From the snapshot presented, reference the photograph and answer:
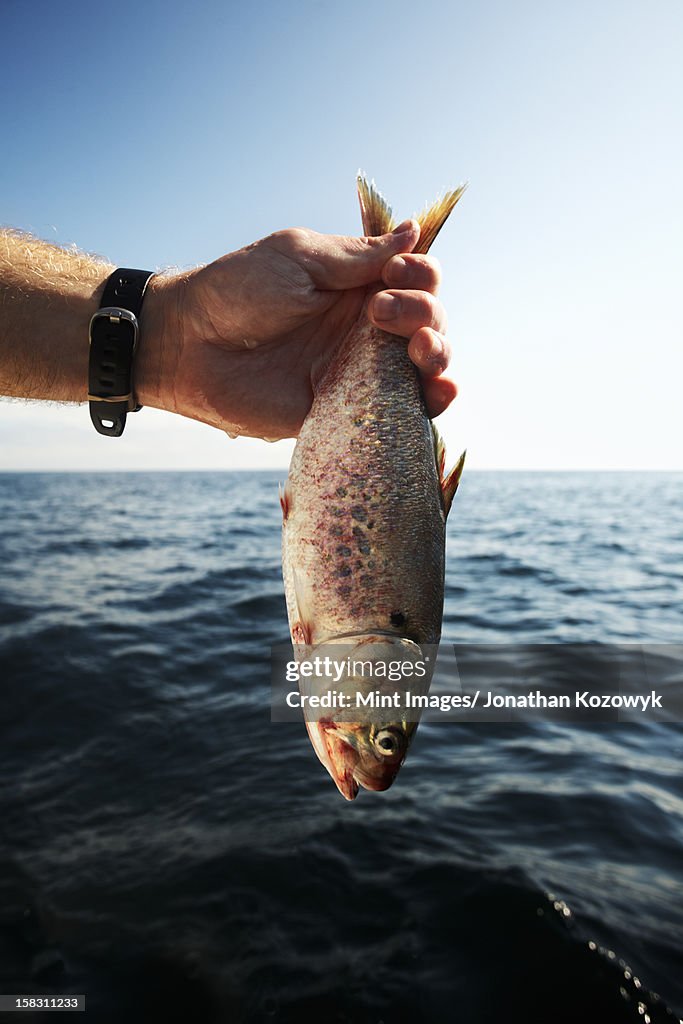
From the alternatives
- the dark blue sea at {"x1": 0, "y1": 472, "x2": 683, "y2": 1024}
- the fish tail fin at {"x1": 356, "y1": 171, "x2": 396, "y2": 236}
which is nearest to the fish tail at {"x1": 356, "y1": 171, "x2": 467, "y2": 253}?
the fish tail fin at {"x1": 356, "y1": 171, "x2": 396, "y2": 236}

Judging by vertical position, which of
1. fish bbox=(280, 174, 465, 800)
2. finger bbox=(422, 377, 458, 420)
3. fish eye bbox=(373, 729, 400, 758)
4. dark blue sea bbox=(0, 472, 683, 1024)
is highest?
finger bbox=(422, 377, 458, 420)

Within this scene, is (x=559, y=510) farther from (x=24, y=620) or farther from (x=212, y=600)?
(x=24, y=620)

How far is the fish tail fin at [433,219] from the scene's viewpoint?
2.82 meters

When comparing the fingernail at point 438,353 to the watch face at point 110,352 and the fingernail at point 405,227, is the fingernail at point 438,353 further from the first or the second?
the watch face at point 110,352

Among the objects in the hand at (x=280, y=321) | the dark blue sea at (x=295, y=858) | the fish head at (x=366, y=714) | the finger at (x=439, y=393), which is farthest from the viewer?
the dark blue sea at (x=295, y=858)

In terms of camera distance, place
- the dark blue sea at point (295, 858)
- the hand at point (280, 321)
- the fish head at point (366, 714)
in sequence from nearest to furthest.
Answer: the fish head at point (366, 714), the hand at point (280, 321), the dark blue sea at point (295, 858)

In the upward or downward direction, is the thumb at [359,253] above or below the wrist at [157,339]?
above

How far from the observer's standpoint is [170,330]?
322 cm

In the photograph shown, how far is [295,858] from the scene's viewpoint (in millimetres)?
5379

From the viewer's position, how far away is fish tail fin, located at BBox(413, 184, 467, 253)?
2822mm

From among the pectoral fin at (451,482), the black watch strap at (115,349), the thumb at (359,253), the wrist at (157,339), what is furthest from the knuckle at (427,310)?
the black watch strap at (115,349)

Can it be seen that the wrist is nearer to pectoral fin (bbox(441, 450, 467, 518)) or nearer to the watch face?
the watch face

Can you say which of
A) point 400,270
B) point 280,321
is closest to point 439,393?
point 400,270

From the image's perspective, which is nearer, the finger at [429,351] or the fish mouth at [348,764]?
the fish mouth at [348,764]
